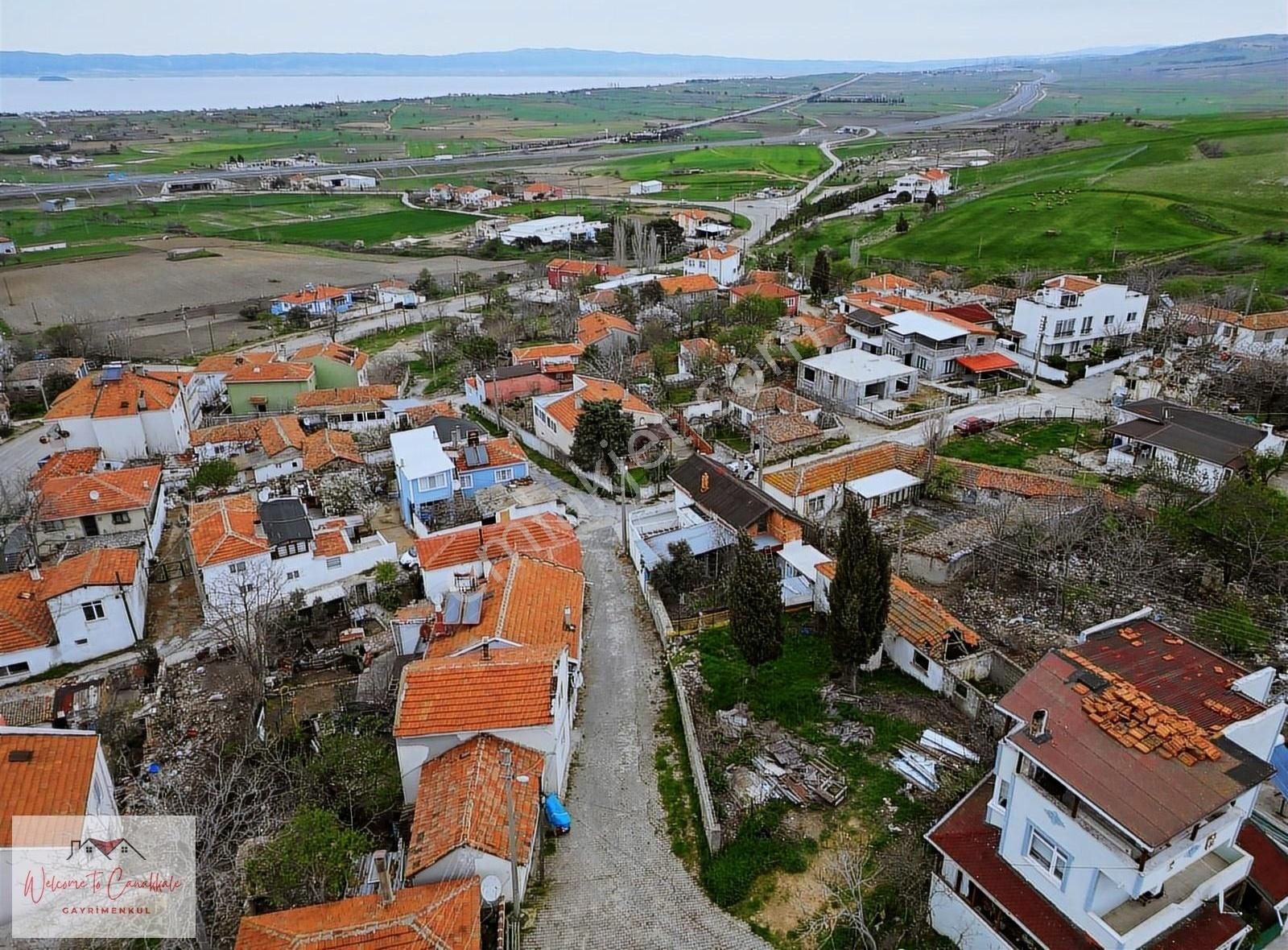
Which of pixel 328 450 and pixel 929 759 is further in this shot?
pixel 328 450

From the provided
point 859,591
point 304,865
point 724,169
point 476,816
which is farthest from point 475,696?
point 724,169

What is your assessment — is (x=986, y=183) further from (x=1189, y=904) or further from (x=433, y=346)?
(x=1189, y=904)

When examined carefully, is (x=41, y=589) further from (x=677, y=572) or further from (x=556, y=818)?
(x=677, y=572)

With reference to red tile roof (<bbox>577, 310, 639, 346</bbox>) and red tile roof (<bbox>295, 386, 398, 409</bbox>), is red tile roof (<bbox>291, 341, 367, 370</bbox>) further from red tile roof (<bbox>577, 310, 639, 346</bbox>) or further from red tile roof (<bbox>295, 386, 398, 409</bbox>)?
red tile roof (<bbox>577, 310, 639, 346</bbox>)

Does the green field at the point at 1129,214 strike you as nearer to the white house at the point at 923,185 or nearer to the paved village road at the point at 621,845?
the white house at the point at 923,185

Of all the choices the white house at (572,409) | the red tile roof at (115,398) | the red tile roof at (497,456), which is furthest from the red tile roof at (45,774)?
the red tile roof at (115,398)
